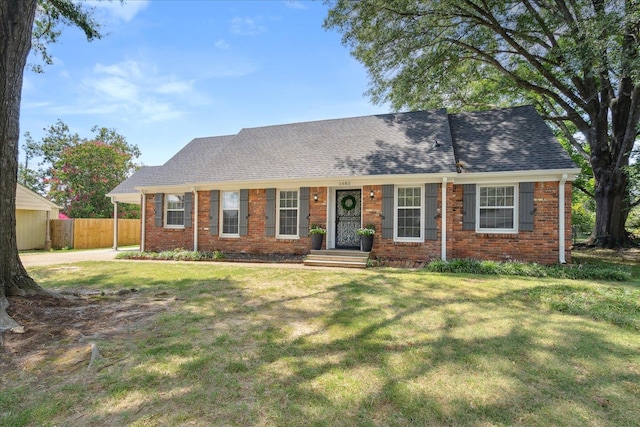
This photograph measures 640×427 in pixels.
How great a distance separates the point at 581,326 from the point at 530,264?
15.7ft

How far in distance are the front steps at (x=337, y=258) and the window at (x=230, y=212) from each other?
3641 millimetres

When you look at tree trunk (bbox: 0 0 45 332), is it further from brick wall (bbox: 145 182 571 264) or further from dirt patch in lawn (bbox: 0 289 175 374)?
brick wall (bbox: 145 182 571 264)

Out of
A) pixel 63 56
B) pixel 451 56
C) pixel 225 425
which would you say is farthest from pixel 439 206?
pixel 63 56

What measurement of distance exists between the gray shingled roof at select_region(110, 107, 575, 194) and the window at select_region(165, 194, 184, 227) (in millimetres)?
679

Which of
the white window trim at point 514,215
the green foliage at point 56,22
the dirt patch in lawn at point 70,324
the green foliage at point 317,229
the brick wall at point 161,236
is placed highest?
the green foliage at point 56,22

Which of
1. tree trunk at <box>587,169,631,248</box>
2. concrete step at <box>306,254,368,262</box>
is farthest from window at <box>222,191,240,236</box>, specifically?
tree trunk at <box>587,169,631,248</box>

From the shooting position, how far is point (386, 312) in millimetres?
4773

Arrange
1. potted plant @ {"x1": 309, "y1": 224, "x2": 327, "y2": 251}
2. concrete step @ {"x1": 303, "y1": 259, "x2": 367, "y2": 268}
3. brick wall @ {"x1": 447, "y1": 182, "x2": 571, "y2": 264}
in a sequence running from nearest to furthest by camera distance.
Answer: brick wall @ {"x1": 447, "y1": 182, "x2": 571, "y2": 264} < concrete step @ {"x1": 303, "y1": 259, "x2": 367, "y2": 268} < potted plant @ {"x1": 309, "y1": 224, "x2": 327, "y2": 251}

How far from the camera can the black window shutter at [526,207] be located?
29.3 feet

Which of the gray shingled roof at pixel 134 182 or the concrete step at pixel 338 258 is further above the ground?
the gray shingled roof at pixel 134 182

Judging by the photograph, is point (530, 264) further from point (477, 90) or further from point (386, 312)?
point (477, 90)

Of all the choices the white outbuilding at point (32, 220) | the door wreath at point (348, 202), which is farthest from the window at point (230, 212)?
the white outbuilding at point (32, 220)

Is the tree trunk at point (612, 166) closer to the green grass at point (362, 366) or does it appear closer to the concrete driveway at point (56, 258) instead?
the green grass at point (362, 366)

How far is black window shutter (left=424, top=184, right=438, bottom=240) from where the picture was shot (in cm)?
962
